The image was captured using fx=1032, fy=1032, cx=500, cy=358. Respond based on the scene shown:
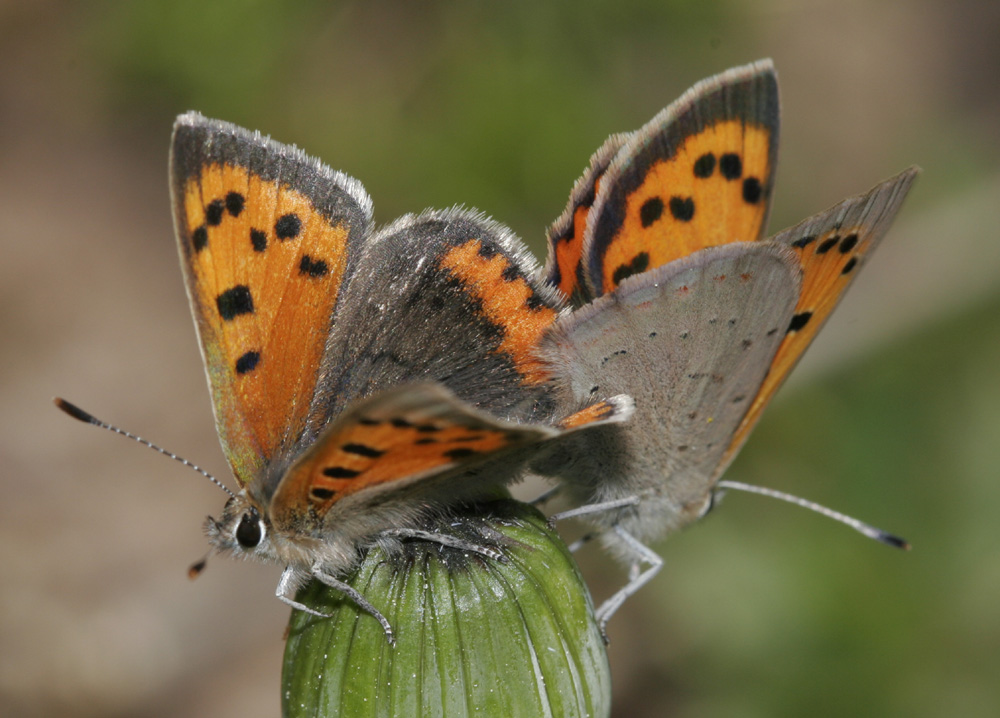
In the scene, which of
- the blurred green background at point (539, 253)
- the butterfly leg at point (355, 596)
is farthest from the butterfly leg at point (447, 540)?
the blurred green background at point (539, 253)

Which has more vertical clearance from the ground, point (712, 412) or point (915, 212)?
point (915, 212)

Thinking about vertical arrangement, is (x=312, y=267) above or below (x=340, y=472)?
above

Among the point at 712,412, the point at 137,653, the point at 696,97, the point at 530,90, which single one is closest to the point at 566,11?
the point at 530,90

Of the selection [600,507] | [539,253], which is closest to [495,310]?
[600,507]

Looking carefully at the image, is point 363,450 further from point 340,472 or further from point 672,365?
point 672,365

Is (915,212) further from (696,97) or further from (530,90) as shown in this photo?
(696,97)

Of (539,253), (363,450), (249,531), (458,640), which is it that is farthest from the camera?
(539,253)

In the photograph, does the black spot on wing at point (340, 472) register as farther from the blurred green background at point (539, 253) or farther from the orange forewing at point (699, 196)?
the blurred green background at point (539, 253)
